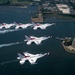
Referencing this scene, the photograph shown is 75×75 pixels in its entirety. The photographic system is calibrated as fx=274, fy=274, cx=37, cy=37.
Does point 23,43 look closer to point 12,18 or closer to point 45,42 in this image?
point 45,42

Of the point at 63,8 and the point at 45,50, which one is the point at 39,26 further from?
the point at 63,8

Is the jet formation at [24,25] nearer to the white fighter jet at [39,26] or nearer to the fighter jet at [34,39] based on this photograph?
the white fighter jet at [39,26]

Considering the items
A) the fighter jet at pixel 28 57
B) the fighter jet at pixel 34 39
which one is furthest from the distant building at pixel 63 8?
the fighter jet at pixel 28 57

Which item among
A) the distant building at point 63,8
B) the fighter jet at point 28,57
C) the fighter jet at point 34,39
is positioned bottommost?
the distant building at point 63,8

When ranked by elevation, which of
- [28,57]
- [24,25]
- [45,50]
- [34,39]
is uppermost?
[28,57]

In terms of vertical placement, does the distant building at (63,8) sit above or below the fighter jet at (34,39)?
below

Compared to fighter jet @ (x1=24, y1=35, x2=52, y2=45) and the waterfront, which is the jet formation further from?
fighter jet @ (x1=24, y1=35, x2=52, y2=45)

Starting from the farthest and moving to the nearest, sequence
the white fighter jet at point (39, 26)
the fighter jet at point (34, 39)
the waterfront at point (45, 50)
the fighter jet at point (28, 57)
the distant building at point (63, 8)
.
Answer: the distant building at point (63, 8)
the white fighter jet at point (39, 26)
the fighter jet at point (34, 39)
the fighter jet at point (28, 57)
the waterfront at point (45, 50)

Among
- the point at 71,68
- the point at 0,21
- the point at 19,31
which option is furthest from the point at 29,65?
the point at 0,21

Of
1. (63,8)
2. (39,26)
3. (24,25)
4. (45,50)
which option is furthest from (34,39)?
(63,8)
